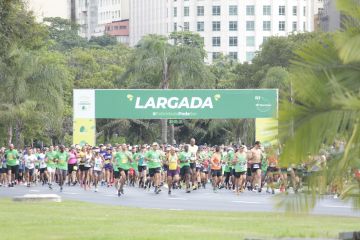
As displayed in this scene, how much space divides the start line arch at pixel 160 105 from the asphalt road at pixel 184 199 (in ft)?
27.7

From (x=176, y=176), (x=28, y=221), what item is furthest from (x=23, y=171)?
(x=28, y=221)

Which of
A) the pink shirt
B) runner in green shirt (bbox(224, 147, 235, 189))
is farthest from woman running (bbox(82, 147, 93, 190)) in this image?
runner in green shirt (bbox(224, 147, 235, 189))

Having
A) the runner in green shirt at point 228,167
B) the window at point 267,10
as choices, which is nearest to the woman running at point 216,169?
the runner in green shirt at point 228,167

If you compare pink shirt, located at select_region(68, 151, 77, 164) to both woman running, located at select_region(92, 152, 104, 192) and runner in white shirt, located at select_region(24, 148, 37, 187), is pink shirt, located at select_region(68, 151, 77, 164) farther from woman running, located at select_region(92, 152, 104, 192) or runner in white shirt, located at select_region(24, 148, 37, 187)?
runner in white shirt, located at select_region(24, 148, 37, 187)

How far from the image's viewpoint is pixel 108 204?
32656mm

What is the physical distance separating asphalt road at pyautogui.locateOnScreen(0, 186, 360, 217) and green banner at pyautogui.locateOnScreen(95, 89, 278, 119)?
933 centimetres

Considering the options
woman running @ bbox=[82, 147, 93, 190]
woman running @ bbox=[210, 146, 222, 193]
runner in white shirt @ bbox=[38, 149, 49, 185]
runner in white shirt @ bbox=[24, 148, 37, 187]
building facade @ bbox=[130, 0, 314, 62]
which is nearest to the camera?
woman running @ bbox=[210, 146, 222, 193]

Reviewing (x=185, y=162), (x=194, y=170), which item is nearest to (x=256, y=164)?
(x=185, y=162)

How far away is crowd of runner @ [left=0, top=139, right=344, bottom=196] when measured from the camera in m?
40.1

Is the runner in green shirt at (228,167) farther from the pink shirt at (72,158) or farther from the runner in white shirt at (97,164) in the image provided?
the pink shirt at (72,158)

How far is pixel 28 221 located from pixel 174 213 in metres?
4.79

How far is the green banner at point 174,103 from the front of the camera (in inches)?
2130

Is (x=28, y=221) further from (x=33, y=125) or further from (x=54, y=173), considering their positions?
(x=33, y=125)

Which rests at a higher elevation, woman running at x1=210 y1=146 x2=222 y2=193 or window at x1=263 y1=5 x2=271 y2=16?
window at x1=263 y1=5 x2=271 y2=16
